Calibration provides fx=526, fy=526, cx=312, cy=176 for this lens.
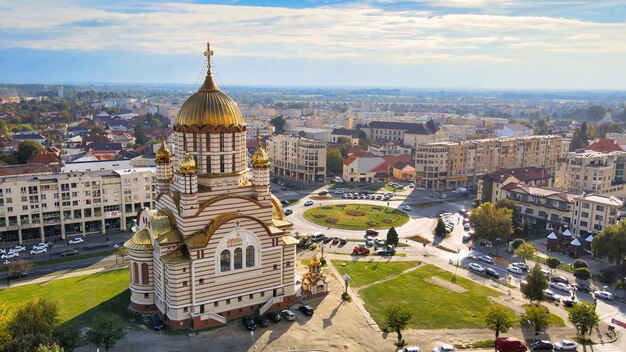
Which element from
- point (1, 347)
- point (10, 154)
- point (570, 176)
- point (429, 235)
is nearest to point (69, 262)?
point (1, 347)

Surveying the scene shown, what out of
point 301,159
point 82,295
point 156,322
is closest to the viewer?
point 156,322

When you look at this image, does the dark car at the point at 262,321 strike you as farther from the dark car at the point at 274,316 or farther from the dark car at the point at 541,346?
the dark car at the point at 541,346

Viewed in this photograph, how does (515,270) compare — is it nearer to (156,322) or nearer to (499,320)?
(499,320)

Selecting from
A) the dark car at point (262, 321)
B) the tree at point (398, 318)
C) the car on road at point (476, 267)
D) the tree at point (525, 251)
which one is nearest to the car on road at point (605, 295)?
the tree at point (525, 251)

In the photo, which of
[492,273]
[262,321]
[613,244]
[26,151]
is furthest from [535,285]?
[26,151]

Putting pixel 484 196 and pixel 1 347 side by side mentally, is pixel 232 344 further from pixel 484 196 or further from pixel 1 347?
pixel 484 196

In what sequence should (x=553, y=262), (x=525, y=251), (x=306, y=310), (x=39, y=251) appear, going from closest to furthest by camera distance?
(x=306, y=310) → (x=553, y=262) → (x=525, y=251) → (x=39, y=251)
